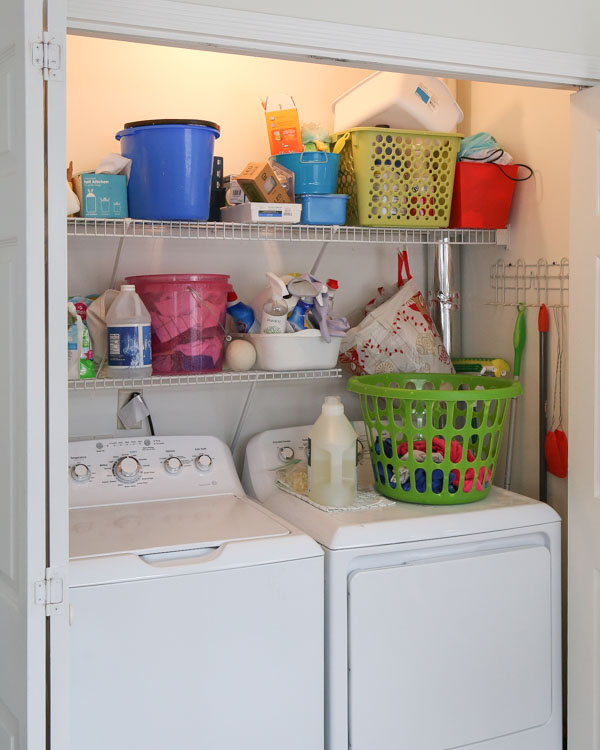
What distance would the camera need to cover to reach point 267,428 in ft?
9.57

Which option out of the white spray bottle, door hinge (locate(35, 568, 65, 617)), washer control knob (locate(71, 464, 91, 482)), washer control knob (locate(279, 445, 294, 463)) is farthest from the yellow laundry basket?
door hinge (locate(35, 568, 65, 617))

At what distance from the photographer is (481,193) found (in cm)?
277

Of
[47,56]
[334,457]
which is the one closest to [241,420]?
[334,457]

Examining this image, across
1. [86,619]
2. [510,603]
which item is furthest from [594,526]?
[86,619]

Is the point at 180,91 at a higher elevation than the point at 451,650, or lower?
higher

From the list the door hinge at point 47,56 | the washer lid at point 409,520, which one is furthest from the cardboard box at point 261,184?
the door hinge at point 47,56

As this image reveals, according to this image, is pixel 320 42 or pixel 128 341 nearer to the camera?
pixel 320 42

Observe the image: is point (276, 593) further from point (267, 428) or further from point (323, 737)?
point (267, 428)

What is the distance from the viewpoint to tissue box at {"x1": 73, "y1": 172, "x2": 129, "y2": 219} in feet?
7.63

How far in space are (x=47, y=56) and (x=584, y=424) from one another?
5.24ft

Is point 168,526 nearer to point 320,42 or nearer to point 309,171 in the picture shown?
point 309,171

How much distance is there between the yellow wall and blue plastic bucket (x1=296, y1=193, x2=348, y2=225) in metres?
0.40

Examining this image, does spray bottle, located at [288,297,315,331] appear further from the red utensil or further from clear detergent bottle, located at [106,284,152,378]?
the red utensil

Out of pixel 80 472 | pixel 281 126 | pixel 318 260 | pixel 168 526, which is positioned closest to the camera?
pixel 168 526
